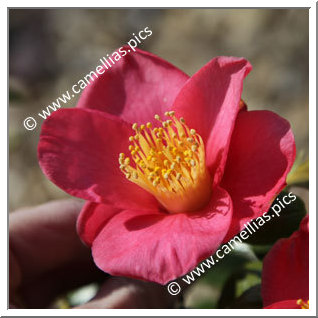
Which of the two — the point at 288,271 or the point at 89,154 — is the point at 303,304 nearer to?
the point at 288,271

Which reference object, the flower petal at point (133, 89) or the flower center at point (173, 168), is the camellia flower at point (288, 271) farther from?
the flower petal at point (133, 89)

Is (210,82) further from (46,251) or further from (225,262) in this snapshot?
(46,251)

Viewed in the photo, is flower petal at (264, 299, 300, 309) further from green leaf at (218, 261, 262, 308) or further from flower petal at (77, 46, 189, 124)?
flower petal at (77, 46, 189, 124)

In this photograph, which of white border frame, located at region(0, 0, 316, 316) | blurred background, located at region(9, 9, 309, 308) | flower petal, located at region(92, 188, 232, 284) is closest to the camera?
flower petal, located at region(92, 188, 232, 284)

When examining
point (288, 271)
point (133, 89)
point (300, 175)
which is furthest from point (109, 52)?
point (288, 271)

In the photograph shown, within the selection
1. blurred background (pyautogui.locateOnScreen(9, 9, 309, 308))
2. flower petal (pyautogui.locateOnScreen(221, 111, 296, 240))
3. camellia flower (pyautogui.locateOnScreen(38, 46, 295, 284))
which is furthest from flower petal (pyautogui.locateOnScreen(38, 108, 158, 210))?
blurred background (pyautogui.locateOnScreen(9, 9, 309, 308))

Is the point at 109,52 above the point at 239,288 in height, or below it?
above
